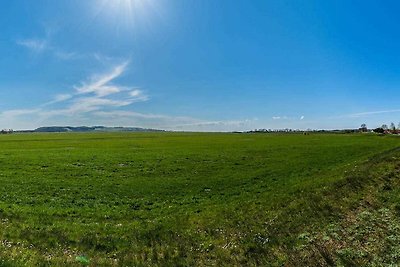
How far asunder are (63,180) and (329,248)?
2576 cm

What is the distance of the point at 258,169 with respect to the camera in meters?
36.0

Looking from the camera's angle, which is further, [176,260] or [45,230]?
[45,230]

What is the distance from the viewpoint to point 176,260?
1161cm

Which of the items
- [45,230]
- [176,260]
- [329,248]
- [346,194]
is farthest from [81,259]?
[346,194]

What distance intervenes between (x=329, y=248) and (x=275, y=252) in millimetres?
→ 2160

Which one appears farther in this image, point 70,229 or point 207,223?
point 207,223

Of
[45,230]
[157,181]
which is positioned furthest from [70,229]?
[157,181]

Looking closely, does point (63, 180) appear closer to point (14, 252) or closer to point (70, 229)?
point (70, 229)

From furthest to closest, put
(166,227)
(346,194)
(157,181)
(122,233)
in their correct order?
1. (157,181)
2. (346,194)
3. (166,227)
4. (122,233)

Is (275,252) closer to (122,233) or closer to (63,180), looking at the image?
(122,233)

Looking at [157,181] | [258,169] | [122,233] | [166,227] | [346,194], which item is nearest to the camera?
[122,233]

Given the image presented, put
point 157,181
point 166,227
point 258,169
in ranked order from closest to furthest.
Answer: point 166,227, point 157,181, point 258,169

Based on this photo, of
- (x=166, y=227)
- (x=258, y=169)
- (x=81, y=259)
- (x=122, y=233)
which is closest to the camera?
(x=81, y=259)

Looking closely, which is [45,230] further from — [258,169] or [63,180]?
[258,169]
